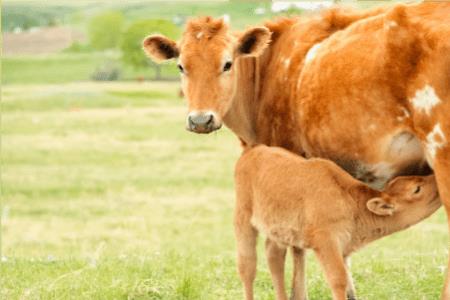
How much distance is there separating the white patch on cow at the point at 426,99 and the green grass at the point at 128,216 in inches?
89.3

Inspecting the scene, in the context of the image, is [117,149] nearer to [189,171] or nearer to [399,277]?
[189,171]

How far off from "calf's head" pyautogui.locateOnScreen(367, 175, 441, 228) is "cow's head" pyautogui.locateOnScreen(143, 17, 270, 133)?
147cm

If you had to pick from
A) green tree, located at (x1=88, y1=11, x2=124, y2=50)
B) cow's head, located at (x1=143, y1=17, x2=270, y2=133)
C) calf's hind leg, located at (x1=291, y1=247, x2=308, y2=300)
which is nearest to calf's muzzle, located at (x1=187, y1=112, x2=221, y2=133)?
cow's head, located at (x1=143, y1=17, x2=270, y2=133)

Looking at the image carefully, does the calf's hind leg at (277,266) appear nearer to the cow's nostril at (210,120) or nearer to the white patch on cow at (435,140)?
the cow's nostril at (210,120)

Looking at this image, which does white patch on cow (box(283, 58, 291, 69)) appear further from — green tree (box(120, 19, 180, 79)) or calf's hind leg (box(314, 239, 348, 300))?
green tree (box(120, 19, 180, 79))

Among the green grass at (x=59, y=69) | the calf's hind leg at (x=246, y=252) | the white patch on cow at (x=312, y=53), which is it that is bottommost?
the green grass at (x=59, y=69)

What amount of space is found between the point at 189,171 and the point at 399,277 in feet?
68.5

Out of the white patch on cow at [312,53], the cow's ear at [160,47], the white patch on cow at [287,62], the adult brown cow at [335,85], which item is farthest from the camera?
the white patch on cow at [287,62]

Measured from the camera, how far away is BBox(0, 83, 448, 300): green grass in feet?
31.3

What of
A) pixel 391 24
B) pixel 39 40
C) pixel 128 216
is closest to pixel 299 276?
pixel 391 24

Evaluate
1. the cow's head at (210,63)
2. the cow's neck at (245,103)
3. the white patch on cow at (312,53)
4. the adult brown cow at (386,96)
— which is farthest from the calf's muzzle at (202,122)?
the white patch on cow at (312,53)

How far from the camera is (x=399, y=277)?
32.0ft

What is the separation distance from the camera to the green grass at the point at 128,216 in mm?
9547

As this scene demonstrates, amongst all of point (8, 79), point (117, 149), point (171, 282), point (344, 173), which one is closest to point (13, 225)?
point (117, 149)
